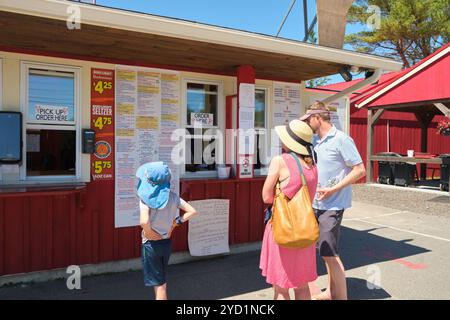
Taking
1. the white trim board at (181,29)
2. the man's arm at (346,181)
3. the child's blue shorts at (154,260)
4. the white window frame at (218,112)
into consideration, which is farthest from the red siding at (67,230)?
the man's arm at (346,181)

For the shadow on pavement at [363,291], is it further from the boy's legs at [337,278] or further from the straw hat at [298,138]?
the straw hat at [298,138]

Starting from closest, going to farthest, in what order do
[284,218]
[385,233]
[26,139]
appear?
[284,218] → [26,139] → [385,233]

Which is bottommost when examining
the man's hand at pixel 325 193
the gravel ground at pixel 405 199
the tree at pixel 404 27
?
the gravel ground at pixel 405 199

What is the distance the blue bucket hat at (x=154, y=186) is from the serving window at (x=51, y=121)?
1.93 m

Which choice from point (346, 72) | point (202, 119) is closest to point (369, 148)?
point (346, 72)

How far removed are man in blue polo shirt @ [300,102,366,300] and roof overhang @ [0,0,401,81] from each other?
152 centimetres

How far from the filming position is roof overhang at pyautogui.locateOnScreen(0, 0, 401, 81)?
3439 millimetres

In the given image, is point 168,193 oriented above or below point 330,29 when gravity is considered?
below

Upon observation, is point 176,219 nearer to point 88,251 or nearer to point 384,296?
point 88,251

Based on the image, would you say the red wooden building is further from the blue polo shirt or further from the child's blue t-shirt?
the child's blue t-shirt

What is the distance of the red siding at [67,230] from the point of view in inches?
165
